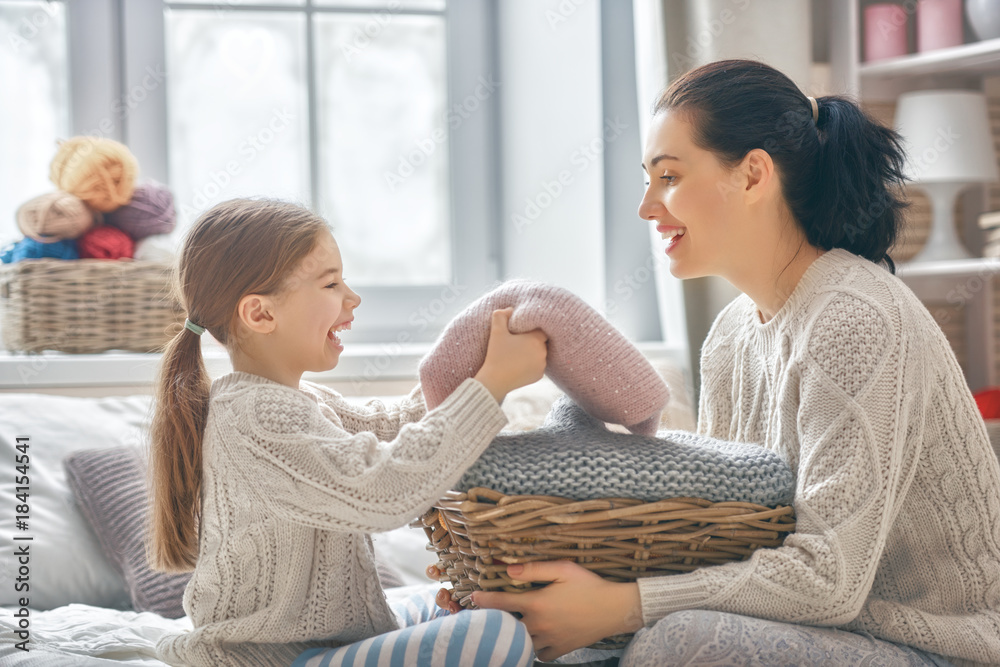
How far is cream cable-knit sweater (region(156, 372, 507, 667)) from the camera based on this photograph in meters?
0.92

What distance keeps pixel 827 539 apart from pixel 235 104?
75.7 inches

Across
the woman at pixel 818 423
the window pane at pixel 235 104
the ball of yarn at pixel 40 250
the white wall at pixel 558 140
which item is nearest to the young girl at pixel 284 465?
the woman at pixel 818 423

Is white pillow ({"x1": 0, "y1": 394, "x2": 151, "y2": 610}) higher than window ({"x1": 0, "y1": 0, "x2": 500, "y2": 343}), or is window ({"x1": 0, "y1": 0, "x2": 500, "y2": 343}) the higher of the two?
window ({"x1": 0, "y1": 0, "x2": 500, "y2": 343})

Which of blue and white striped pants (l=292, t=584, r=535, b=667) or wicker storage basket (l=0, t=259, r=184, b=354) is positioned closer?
blue and white striped pants (l=292, t=584, r=535, b=667)

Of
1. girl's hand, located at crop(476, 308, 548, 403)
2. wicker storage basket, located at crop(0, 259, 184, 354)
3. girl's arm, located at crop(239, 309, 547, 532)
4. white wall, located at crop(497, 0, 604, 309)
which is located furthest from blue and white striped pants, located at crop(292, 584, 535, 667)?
white wall, located at crop(497, 0, 604, 309)

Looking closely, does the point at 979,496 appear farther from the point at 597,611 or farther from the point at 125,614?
the point at 125,614

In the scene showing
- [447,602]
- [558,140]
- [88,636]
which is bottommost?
[88,636]

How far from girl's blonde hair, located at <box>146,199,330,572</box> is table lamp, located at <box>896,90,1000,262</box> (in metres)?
1.49

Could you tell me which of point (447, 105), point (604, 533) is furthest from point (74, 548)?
point (447, 105)

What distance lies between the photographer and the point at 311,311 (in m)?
1.05

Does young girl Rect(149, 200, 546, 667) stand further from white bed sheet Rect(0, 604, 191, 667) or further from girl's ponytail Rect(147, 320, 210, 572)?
white bed sheet Rect(0, 604, 191, 667)

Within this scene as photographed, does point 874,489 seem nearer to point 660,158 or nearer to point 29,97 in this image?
point 660,158

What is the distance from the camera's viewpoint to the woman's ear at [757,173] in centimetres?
107

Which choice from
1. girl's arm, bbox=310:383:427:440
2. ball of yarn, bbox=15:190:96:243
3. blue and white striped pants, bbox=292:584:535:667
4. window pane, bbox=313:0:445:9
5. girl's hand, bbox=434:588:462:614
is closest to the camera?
blue and white striped pants, bbox=292:584:535:667
